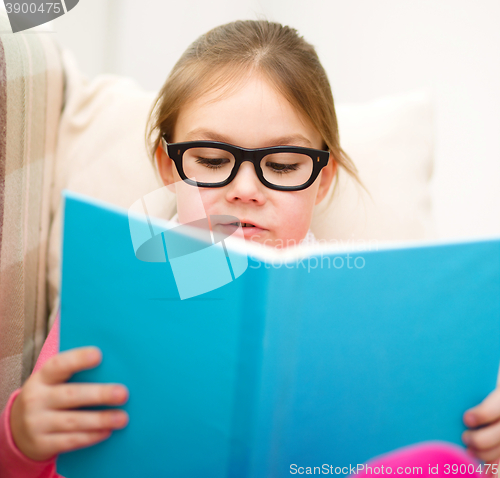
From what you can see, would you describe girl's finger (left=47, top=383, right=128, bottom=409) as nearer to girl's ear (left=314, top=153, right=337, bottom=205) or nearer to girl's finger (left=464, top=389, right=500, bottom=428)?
girl's finger (left=464, top=389, right=500, bottom=428)

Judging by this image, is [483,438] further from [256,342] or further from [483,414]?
[256,342]

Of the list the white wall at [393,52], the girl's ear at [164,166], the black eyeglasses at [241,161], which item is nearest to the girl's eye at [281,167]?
the black eyeglasses at [241,161]

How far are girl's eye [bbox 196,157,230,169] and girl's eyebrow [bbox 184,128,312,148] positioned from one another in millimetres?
36

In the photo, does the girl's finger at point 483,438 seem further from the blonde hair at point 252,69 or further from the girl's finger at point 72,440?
the blonde hair at point 252,69

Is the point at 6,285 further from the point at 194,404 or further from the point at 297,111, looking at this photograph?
the point at 297,111

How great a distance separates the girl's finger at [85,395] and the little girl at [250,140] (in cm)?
7

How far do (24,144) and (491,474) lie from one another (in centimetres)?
97

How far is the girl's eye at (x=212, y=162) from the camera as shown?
30.6 inches

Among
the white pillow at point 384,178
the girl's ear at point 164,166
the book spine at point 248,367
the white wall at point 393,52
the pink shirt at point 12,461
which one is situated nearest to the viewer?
the book spine at point 248,367

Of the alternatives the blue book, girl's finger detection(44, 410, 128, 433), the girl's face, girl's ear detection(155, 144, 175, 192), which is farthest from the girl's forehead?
girl's finger detection(44, 410, 128, 433)

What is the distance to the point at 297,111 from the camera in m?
0.82

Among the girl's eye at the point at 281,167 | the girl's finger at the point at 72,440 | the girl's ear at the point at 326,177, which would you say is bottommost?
the girl's finger at the point at 72,440

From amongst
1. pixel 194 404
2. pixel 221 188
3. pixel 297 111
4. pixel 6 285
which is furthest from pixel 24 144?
Result: pixel 194 404

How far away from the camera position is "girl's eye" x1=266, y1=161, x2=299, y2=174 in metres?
0.78
